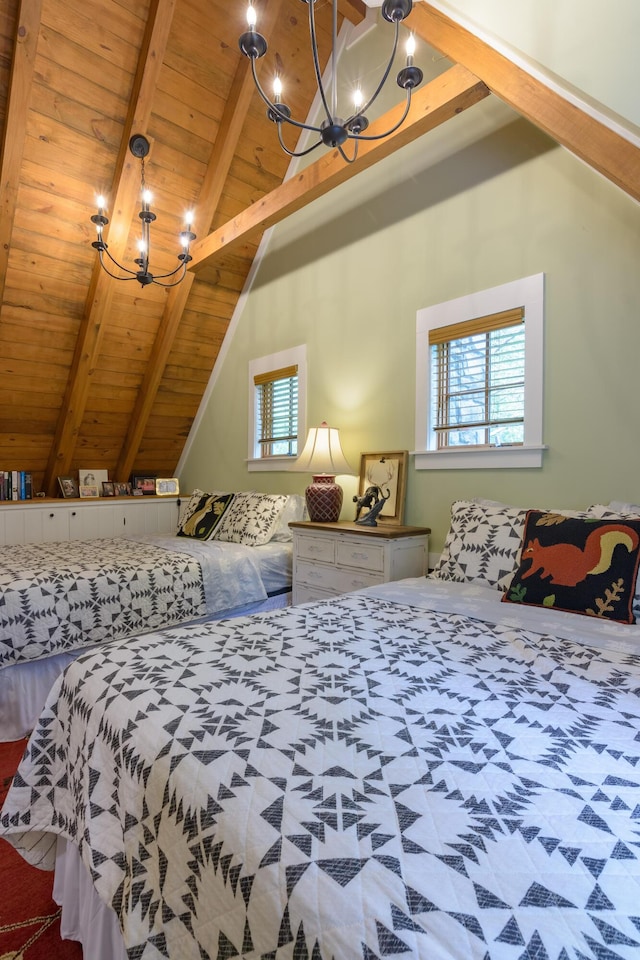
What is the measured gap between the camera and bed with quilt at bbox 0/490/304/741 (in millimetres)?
2244

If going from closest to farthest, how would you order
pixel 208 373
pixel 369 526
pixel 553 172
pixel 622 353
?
1. pixel 622 353
2. pixel 553 172
3. pixel 369 526
4. pixel 208 373

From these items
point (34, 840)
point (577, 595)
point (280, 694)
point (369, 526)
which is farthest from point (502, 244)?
point (34, 840)

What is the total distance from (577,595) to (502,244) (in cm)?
178

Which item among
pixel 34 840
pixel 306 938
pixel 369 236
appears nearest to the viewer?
pixel 306 938

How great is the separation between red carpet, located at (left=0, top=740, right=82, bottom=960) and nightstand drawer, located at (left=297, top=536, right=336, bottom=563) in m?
1.80

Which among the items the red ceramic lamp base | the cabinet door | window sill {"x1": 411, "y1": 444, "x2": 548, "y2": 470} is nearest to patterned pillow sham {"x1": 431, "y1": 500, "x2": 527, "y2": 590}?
window sill {"x1": 411, "y1": 444, "x2": 548, "y2": 470}

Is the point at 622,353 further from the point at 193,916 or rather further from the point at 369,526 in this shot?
the point at 193,916

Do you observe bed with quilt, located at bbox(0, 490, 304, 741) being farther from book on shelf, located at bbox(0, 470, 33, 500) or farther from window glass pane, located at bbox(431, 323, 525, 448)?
window glass pane, located at bbox(431, 323, 525, 448)

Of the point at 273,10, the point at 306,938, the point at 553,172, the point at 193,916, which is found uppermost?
the point at 273,10

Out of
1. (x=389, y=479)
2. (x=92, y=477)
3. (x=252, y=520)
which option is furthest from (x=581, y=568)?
(x=92, y=477)

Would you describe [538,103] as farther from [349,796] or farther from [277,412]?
[277,412]

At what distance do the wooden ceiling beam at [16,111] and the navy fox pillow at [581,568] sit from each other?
10.7ft

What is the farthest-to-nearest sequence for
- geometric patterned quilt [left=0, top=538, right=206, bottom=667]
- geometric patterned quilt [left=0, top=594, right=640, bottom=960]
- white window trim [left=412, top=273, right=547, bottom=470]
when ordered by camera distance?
white window trim [left=412, top=273, right=547, bottom=470]
geometric patterned quilt [left=0, top=538, right=206, bottom=667]
geometric patterned quilt [left=0, top=594, right=640, bottom=960]

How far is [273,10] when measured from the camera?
3.03m
